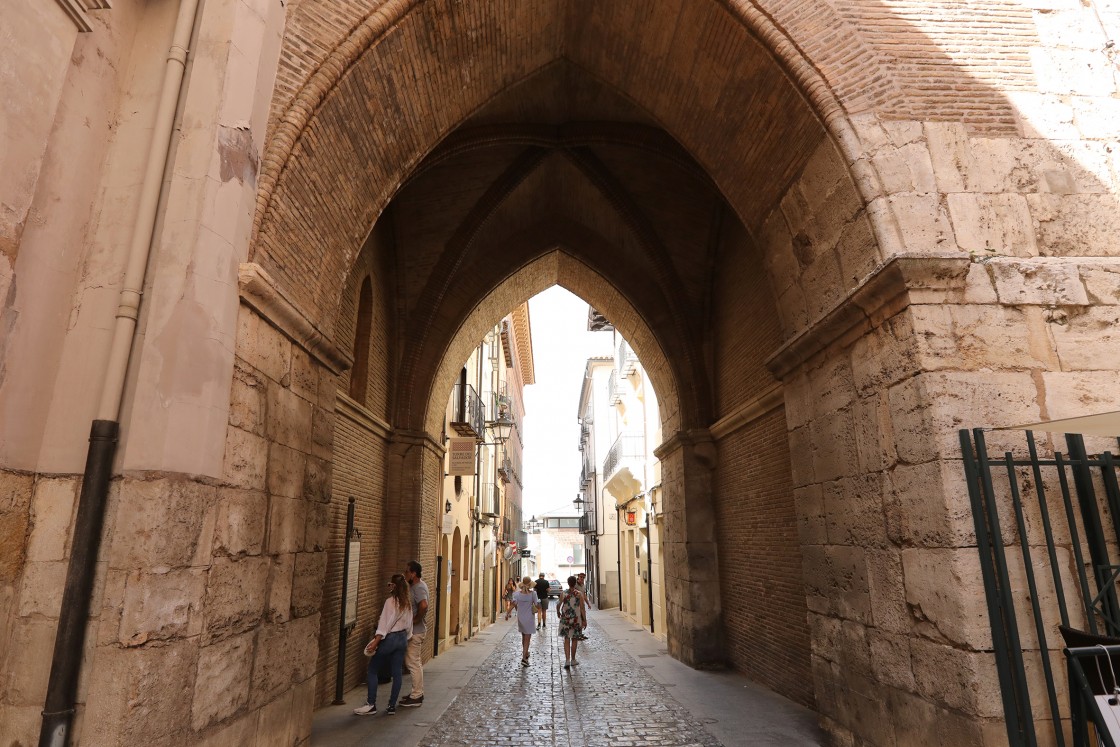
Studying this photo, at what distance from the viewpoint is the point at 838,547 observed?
4.83 m

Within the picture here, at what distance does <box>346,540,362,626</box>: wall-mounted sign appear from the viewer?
7.44 meters

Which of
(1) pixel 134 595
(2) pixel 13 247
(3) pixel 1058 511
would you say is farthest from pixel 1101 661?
(2) pixel 13 247

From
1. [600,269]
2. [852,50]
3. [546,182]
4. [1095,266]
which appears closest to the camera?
[1095,266]

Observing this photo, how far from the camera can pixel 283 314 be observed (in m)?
4.29

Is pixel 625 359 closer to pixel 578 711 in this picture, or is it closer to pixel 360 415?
pixel 360 415

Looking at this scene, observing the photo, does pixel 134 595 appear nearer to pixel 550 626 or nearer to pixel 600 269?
pixel 600 269

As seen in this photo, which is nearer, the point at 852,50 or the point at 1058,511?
the point at 1058,511

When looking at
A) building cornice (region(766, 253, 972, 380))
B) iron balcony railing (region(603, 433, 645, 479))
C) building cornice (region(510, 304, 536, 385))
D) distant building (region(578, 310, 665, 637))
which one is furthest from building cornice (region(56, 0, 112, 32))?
building cornice (region(510, 304, 536, 385))

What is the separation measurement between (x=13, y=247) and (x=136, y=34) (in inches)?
63.0

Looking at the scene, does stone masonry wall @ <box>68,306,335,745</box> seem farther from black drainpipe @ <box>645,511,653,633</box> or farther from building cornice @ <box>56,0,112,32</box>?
black drainpipe @ <box>645,511,653,633</box>

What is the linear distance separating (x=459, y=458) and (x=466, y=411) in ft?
4.82

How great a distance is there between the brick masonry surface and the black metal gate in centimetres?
276

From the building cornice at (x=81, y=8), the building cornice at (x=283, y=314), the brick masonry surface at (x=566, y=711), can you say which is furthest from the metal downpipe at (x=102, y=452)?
the brick masonry surface at (x=566, y=711)

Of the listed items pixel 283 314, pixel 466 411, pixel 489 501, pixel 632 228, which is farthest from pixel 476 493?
pixel 283 314
